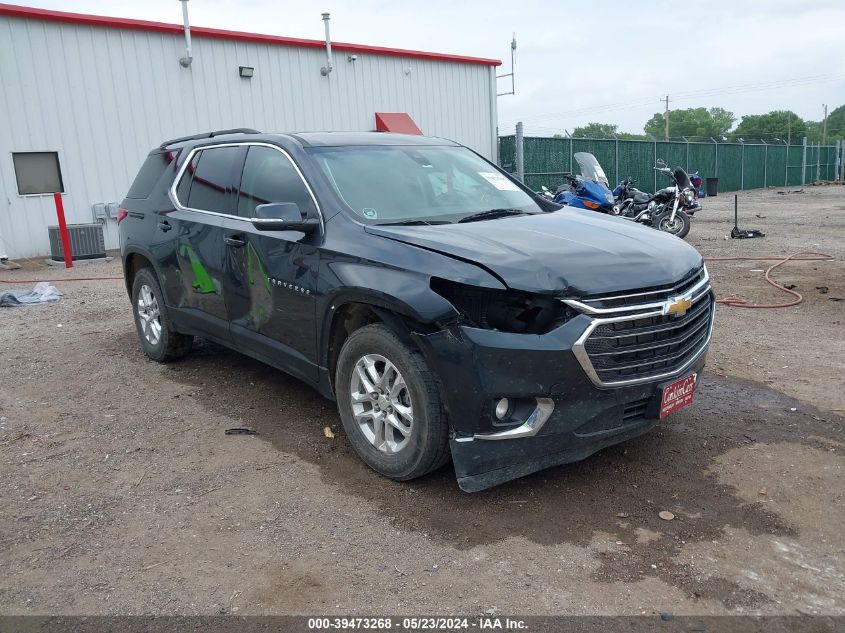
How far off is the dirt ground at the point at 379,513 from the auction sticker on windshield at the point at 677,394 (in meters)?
0.41

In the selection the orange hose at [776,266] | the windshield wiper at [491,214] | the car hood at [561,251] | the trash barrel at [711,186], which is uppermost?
the windshield wiper at [491,214]

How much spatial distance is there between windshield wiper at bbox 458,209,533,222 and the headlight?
0.93 meters

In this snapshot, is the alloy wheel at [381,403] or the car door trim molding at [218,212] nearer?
the alloy wheel at [381,403]

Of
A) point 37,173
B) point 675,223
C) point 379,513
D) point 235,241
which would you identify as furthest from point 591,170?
point 379,513

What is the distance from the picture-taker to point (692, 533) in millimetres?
3229

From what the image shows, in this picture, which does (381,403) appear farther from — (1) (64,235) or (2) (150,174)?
(1) (64,235)

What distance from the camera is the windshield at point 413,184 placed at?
4.18 metres

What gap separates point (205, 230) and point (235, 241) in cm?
48

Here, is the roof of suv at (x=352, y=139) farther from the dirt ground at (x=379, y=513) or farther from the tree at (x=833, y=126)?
the tree at (x=833, y=126)

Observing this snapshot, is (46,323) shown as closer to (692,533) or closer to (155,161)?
(155,161)

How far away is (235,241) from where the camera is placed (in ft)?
15.2

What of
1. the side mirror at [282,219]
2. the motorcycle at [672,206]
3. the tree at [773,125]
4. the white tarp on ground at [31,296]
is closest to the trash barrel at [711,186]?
the motorcycle at [672,206]

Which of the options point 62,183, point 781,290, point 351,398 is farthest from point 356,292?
point 62,183

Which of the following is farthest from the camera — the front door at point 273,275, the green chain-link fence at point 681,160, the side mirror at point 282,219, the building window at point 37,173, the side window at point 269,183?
the green chain-link fence at point 681,160
